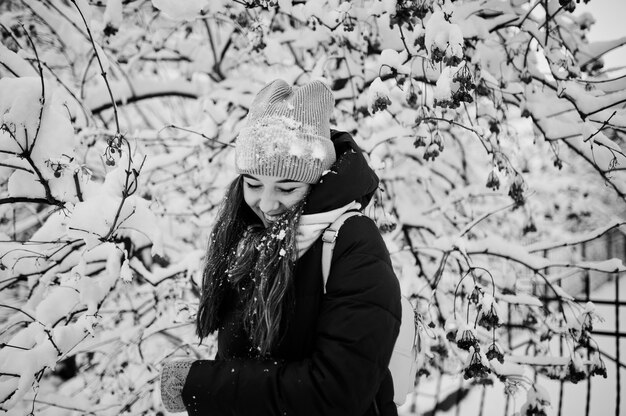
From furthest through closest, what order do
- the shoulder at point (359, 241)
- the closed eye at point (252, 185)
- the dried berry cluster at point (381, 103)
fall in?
the dried berry cluster at point (381, 103) < the closed eye at point (252, 185) < the shoulder at point (359, 241)

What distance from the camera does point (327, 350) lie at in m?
0.91

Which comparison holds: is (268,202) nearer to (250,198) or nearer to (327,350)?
(250,198)

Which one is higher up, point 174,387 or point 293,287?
point 293,287

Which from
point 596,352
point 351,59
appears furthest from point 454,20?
point 596,352

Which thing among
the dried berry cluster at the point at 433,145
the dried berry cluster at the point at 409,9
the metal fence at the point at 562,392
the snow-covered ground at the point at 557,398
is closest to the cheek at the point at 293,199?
the dried berry cluster at the point at 409,9

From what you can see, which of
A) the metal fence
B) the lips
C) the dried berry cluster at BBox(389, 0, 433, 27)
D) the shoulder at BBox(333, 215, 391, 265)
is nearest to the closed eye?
the lips

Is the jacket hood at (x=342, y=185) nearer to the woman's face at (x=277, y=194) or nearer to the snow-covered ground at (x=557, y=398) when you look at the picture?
the woman's face at (x=277, y=194)

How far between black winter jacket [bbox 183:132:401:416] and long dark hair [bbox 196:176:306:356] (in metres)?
0.05

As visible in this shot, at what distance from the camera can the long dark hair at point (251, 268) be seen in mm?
1040

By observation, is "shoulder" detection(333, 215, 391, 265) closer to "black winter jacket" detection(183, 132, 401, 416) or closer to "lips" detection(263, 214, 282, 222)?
"black winter jacket" detection(183, 132, 401, 416)

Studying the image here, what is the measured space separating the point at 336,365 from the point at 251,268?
41 cm

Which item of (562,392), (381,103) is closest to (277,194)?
(381,103)

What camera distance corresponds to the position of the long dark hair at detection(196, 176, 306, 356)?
1.04 meters

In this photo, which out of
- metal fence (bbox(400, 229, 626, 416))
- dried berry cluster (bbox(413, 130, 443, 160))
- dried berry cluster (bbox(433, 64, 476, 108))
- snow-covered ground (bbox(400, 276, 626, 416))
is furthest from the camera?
snow-covered ground (bbox(400, 276, 626, 416))
